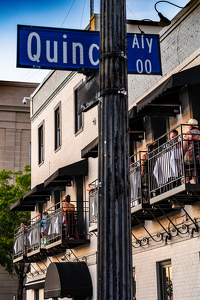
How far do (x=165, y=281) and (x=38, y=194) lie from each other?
11.8m

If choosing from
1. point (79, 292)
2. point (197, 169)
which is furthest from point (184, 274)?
point (79, 292)

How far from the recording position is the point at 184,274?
12562mm

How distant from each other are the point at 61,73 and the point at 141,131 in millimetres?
9689

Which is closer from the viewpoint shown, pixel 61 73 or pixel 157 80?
pixel 157 80

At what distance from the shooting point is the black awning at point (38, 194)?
23.2 meters

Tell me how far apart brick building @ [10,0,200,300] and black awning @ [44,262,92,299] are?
37 mm

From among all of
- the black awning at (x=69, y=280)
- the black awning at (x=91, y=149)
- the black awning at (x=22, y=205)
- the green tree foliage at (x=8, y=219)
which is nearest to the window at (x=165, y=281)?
the black awning at (x=91, y=149)

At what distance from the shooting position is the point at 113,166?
475 cm

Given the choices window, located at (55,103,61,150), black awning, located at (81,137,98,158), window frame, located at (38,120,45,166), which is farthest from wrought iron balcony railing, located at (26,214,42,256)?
black awning, located at (81,137,98,158)

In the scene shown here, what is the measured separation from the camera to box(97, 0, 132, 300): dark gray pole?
4.48m

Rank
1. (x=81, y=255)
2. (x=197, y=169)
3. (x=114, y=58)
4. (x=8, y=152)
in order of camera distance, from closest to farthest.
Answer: (x=114, y=58) → (x=197, y=169) → (x=81, y=255) → (x=8, y=152)

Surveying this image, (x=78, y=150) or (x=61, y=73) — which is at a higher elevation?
(x=61, y=73)

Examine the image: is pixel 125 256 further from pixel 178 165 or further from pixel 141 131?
pixel 141 131

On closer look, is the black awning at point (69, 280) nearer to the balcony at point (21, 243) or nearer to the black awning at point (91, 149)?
the black awning at point (91, 149)
